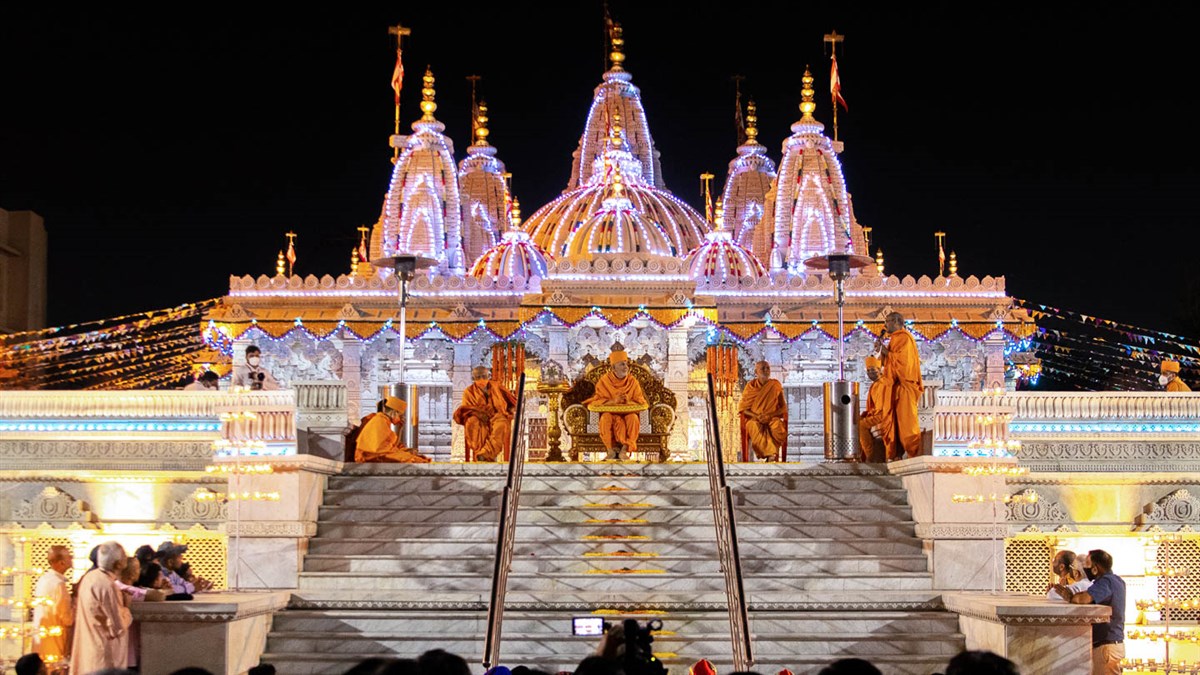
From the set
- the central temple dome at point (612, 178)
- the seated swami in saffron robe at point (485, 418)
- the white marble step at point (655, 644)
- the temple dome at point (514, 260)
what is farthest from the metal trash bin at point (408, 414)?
the central temple dome at point (612, 178)

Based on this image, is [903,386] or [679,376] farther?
[679,376]

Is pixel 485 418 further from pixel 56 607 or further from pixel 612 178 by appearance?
pixel 612 178

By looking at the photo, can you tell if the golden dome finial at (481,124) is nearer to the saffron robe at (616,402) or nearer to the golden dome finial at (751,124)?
the golden dome finial at (751,124)

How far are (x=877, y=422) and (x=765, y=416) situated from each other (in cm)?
236

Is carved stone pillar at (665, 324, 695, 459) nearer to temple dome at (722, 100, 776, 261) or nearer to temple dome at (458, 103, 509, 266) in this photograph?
temple dome at (722, 100, 776, 261)

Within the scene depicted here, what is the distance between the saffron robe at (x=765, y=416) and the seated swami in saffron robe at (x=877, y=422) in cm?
158

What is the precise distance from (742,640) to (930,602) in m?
2.60

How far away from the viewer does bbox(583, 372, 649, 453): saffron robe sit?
18.9 metres

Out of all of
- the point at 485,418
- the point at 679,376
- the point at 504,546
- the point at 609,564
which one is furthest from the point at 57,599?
the point at 679,376

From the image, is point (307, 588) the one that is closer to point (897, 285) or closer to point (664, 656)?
point (664, 656)

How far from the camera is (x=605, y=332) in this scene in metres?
25.4

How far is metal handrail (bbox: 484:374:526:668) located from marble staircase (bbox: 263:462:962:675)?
15.8 inches

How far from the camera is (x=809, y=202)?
2859 cm

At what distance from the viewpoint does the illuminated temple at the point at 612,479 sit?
1307 cm
